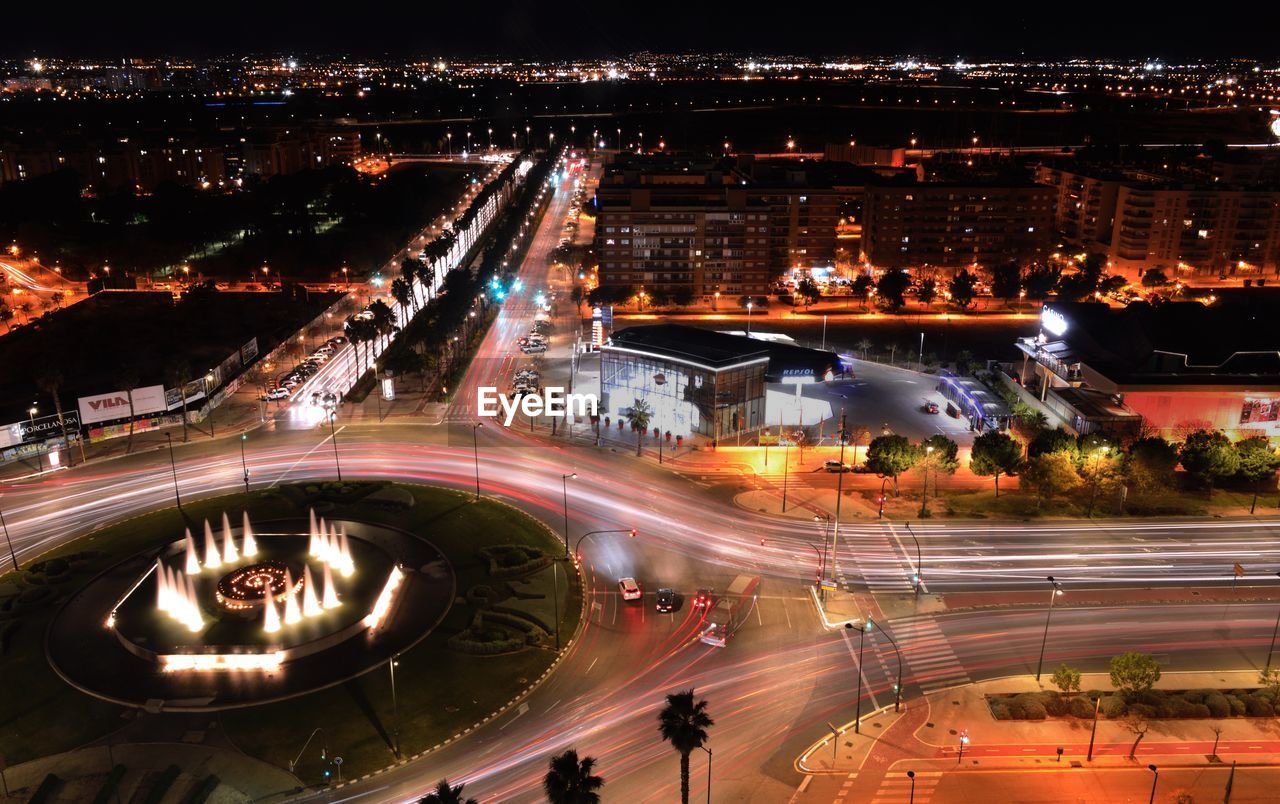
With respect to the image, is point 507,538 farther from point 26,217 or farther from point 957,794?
point 26,217

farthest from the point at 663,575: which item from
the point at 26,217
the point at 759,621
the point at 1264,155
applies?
the point at 1264,155

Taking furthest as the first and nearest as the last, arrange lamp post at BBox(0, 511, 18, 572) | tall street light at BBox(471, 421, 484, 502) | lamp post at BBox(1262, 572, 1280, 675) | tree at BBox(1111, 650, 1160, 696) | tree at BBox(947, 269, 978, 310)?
tree at BBox(947, 269, 978, 310)
tall street light at BBox(471, 421, 484, 502)
lamp post at BBox(0, 511, 18, 572)
lamp post at BBox(1262, 572, 1280, 675)
tree at BBox(1111, 650, 1160, 696)

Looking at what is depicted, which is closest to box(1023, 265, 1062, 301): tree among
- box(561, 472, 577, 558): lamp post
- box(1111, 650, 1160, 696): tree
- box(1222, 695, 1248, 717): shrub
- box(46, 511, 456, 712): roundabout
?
box(561, 472, 577, 558): lamp post

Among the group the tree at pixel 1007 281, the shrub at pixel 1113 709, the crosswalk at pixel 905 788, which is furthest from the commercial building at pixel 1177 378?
the crosswalk at pixel 905 788

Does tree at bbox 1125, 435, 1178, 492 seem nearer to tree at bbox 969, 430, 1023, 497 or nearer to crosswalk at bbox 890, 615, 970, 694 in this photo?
tree at bbox 969, 430, 1023, 497

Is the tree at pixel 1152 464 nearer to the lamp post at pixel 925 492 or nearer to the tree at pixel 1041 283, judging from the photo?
the lamp post at pixel 925 492

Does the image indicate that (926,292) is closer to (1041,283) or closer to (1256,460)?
(1041,283)
